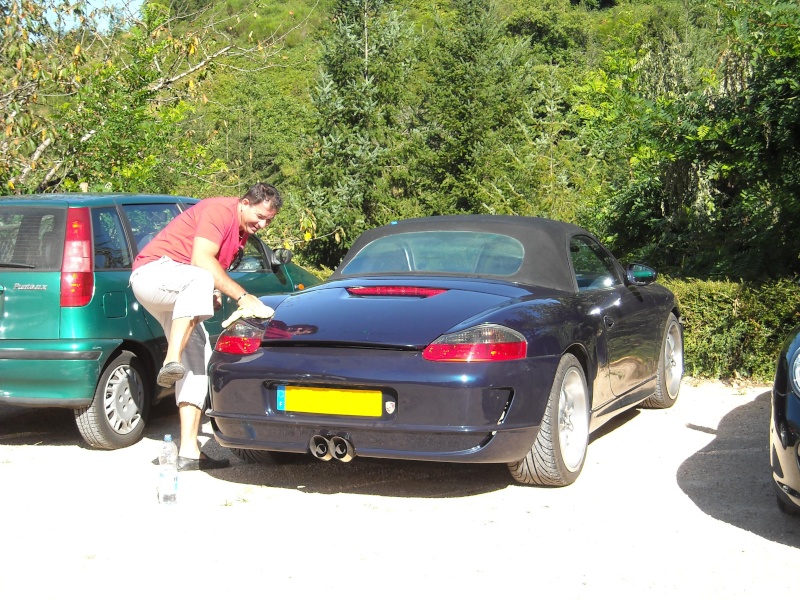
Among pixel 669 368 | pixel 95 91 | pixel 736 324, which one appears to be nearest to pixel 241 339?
pixel 669 368

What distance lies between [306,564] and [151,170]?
31.2 feet

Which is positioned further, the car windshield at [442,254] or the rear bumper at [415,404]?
the car windshield at [442,254]

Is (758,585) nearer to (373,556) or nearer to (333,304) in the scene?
(373,556)

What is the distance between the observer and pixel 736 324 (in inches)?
360

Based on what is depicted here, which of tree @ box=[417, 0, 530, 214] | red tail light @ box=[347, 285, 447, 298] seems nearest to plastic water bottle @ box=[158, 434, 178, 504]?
red tail light @ box=[347, 285, 447, 298]

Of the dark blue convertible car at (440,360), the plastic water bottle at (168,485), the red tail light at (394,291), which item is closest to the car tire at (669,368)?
the dark blue convertible car at (440,360)

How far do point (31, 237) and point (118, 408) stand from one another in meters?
1.26

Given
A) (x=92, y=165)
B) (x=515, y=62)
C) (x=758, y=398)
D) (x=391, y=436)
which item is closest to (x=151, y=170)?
(x=92, y=165)

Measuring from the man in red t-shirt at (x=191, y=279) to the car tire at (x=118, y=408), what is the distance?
68 cm

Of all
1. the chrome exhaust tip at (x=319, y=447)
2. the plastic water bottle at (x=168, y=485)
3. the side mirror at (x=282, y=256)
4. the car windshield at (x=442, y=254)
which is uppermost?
the car windshield at (x=442, y=254)

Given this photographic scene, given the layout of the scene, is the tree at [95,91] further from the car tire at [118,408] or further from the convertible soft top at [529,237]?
the convertible soft top at [529,237]

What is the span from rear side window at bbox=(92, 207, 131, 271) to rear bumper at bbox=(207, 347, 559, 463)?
2038 millimetres

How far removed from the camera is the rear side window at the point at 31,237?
21.4 ft

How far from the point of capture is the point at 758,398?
8.34 m
